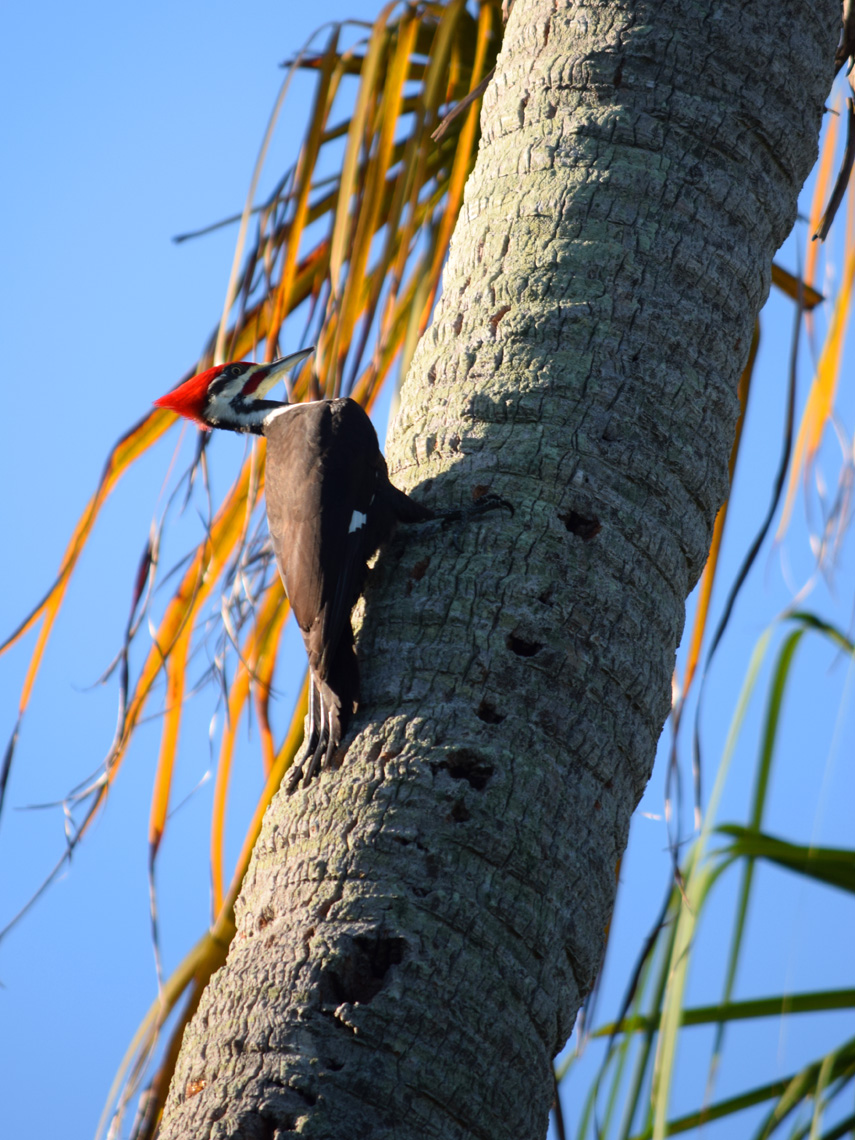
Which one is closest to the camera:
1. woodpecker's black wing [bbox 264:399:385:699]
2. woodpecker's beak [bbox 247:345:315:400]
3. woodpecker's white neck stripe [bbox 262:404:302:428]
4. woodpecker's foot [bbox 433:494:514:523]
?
woodpecker's foot [bbox 433:494:514:523]

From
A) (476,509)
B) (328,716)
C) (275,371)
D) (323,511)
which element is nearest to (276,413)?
(275,371)

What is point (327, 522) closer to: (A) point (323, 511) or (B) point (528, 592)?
(A) point (323, 511)

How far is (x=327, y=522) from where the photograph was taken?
90.0 inches

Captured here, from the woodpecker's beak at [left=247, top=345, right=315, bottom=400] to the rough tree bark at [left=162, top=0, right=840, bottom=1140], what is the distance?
0.92 metres

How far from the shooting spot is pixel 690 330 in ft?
6.59

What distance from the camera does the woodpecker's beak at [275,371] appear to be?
312 centimetres

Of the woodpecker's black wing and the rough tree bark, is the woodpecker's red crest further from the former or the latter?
the rough tree bark

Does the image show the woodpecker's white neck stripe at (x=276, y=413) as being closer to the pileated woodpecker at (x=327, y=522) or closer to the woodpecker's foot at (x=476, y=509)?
the pileated woodpecker at (x=327, y=522)

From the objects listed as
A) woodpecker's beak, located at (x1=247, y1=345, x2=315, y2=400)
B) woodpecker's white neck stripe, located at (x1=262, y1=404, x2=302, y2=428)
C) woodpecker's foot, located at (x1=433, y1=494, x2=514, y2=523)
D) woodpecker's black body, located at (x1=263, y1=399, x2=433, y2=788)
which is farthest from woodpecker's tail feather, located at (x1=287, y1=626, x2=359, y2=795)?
woodpecker's beak, located at (x1=247, y1=345, x2=315, y2=400)

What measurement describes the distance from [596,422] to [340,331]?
744 millimetres

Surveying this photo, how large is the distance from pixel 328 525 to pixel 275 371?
1.10 metres

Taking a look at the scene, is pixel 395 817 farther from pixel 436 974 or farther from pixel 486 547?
pixel 486 547

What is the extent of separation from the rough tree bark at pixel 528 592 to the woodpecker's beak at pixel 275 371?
922 mm

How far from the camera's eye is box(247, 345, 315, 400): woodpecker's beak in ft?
10.2
